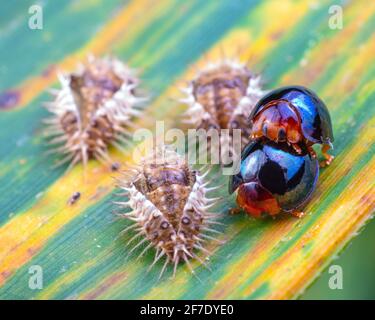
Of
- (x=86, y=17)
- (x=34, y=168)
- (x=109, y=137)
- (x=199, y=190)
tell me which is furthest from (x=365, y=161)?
(x=86, y=17)

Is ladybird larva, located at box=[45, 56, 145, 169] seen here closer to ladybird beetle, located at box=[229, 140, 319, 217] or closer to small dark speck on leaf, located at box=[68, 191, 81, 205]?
small dark speck on leaf, located at box=[68, 191, 81, 205]

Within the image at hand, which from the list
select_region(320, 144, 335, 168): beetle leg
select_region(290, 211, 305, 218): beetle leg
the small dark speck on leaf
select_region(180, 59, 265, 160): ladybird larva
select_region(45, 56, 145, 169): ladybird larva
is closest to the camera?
select_region(290, 211, 305, 218): beetle leg

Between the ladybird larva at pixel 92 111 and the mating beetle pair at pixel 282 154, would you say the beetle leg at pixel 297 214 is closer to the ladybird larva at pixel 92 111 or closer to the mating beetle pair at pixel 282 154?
the mating beetle pair at pixel 282 154

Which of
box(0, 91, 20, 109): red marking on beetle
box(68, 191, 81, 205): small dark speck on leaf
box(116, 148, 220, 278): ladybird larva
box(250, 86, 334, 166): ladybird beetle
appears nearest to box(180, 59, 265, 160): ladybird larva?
box(250, 86, 334, 166): ladybird beetle

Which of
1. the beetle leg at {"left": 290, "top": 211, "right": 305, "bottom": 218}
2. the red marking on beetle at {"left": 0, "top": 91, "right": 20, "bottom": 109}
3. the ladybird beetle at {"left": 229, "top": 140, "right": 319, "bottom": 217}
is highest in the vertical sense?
the red marking on beetle at {"left": 0, "top": 91, "right": 20, "bottom": 109}

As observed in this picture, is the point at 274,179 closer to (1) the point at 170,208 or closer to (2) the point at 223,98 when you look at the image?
(1) the point at 170,208

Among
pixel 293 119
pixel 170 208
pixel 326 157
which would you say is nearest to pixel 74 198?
pixel 170 208
